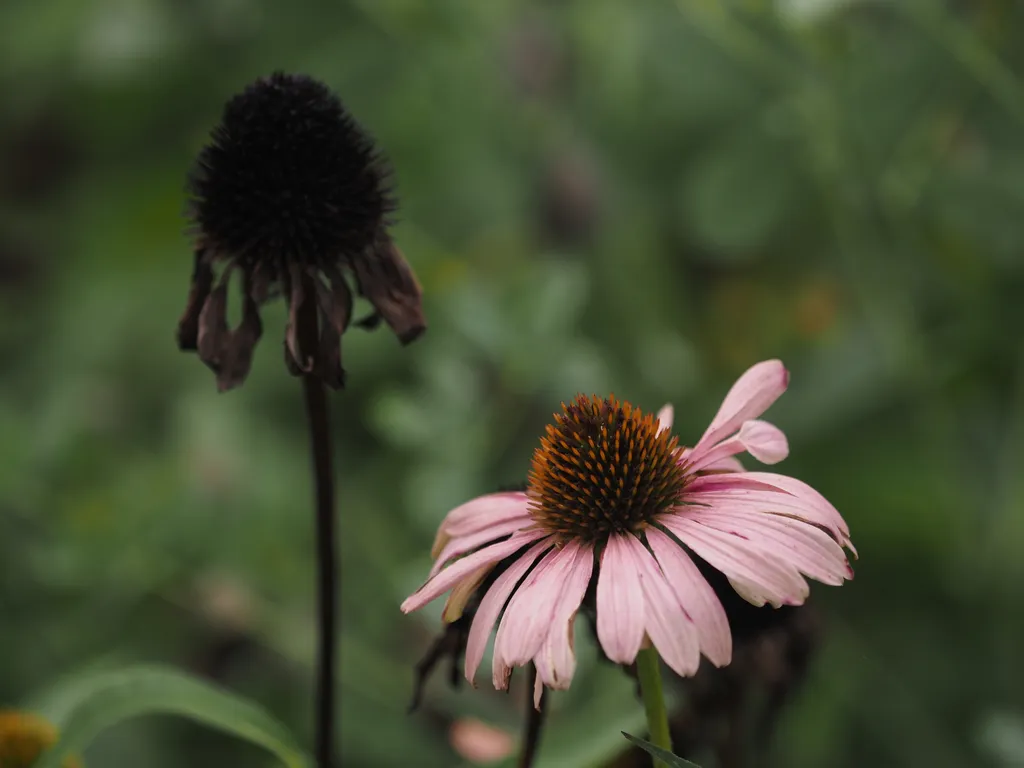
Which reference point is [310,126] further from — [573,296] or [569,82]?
[569,82]

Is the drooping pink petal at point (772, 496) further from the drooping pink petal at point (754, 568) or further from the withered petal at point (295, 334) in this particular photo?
the withered petal at point (295, 334)

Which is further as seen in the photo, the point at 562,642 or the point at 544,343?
the point at 544,343

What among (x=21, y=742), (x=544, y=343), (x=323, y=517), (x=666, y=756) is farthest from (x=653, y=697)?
(x=544, y=343)

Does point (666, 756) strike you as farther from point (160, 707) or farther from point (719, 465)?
point (160, 707)

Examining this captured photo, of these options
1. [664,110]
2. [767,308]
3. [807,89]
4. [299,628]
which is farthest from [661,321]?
[299,628]

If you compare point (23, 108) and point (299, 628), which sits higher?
point (23, 108)

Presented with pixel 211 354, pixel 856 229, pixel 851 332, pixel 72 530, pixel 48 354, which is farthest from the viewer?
pixel 48 354
